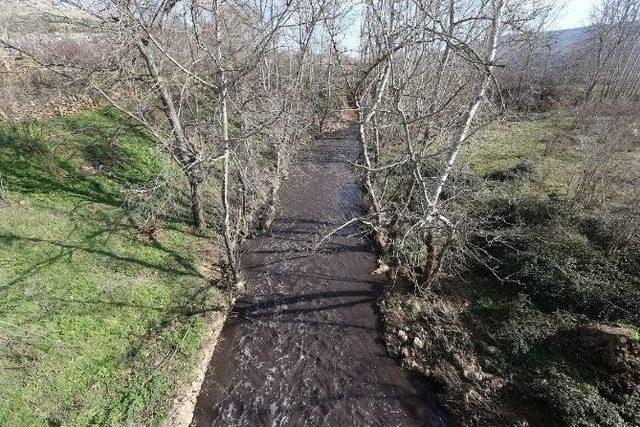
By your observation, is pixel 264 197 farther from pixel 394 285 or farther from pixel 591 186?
pixel 591 186

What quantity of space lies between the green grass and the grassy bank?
503 cm

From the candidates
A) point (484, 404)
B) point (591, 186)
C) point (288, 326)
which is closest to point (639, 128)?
point (591, 186)

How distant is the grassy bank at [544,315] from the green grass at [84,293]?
16.5 feet

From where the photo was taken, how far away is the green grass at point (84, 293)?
6.43m

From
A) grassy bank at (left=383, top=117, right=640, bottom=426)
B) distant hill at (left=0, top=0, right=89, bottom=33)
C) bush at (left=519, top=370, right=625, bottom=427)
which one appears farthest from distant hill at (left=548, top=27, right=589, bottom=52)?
distant hill at (left=0, top=0, right=89, bottom=33)

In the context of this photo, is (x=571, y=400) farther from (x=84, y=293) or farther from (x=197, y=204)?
(x=197, y=204)

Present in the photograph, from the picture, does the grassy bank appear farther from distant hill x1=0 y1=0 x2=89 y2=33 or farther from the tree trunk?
distant hill x1=0 y1=0 x2=89 y2=33

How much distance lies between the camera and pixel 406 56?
11.3 meters

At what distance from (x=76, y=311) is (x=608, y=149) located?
49.2 feet

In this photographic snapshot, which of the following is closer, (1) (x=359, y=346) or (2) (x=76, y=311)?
(2) (x=76, y=311)

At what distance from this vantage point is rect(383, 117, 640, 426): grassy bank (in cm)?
707

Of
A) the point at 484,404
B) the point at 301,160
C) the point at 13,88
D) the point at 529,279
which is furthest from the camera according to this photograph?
the point at 301,160

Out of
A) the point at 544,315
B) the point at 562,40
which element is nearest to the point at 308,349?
the point at 544,315

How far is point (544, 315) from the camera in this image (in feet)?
28.3
